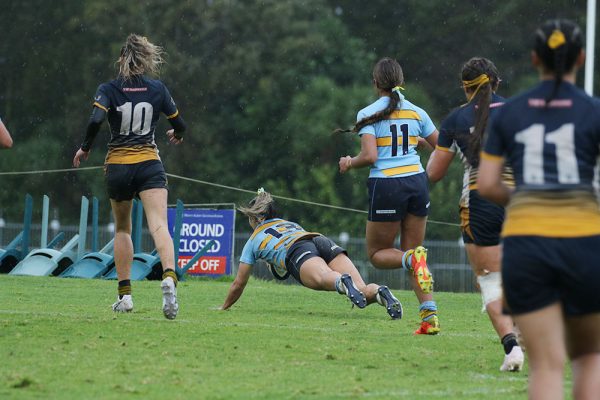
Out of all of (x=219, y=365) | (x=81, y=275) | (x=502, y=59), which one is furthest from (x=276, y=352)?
(x=502, y=59)

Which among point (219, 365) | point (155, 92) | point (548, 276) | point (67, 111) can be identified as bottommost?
point (219, 365)

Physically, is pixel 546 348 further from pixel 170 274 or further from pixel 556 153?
pixel 170 274

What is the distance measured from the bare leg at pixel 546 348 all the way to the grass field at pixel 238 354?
5.04 feet

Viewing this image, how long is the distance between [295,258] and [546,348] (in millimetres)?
6324

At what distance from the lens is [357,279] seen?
11.1 m

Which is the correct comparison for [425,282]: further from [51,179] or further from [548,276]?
[51,179]

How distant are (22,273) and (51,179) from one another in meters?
38.0

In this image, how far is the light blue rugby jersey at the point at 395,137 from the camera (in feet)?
32.7

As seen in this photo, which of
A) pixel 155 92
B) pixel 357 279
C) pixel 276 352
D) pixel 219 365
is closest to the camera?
pixel 219 365

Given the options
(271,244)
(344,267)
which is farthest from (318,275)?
(271,244)

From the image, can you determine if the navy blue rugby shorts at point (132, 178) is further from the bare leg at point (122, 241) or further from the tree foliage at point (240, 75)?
the tree foliage at point (240, 75)

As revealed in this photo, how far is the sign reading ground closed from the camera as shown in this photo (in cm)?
1848

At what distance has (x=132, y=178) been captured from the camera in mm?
10250

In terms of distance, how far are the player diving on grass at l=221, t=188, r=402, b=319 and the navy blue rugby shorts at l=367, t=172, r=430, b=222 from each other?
68 cm
